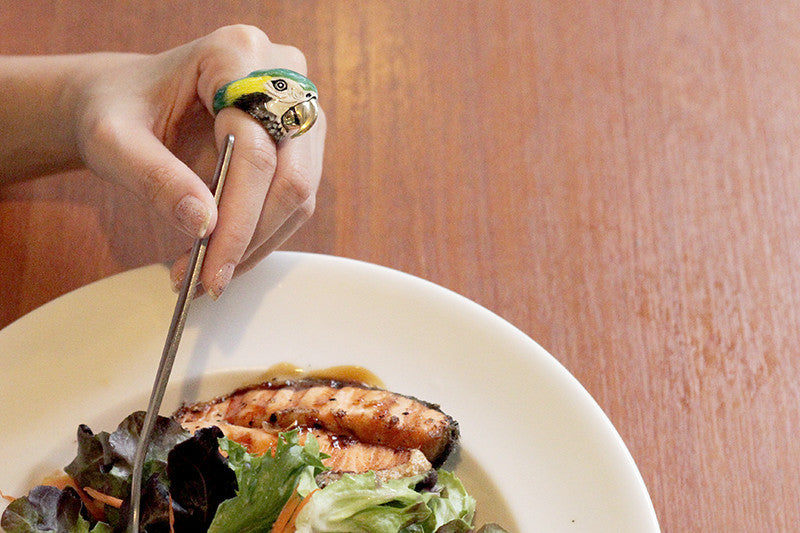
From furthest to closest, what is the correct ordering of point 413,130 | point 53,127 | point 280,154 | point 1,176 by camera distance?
point 413,130, point 1,176, point 53,127, point 280,154

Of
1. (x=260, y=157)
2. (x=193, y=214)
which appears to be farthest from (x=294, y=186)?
(x=193, y=214)

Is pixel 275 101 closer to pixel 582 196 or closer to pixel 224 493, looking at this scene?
pixel 224 493

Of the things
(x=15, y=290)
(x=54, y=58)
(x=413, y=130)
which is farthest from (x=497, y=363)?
(x=54, y=58)

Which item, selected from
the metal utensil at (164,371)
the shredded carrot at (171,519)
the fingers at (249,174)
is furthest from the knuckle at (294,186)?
the shredded carrot at (171,519)

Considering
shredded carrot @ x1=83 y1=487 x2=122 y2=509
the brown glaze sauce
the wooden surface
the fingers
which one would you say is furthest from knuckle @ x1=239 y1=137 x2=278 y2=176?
shredded carrot @ x1=83 y1=487 x2=122 y2=509

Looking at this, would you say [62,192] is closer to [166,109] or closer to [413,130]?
[166,109]

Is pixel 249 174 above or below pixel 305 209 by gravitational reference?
above
